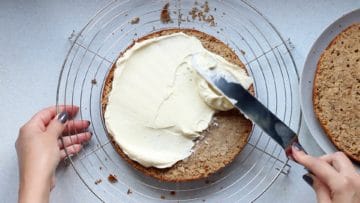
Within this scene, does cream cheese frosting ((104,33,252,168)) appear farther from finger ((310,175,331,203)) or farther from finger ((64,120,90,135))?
finger ((310,175,331,203))

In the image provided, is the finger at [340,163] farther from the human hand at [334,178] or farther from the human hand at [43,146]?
the human hand at [43,146]

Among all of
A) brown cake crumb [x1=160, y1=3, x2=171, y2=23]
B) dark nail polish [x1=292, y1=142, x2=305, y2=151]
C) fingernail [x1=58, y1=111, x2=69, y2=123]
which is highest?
brown cake crumb [x1=160, y1=3, x2=171, y2=23]

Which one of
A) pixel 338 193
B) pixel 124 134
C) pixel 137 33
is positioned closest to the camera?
pixel 338 193

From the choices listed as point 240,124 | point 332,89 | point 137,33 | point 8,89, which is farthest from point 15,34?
point 332,89

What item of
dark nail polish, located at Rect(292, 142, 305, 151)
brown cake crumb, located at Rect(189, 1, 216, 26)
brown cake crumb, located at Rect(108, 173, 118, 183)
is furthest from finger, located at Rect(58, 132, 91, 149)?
dark nail polish, located at Rect(292, 142, 305, 151)

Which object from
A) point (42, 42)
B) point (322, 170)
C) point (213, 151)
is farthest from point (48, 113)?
point (322, 170)

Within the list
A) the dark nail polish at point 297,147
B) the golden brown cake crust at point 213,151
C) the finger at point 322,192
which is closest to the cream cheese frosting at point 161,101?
the golden brown cake crust at point 213,151

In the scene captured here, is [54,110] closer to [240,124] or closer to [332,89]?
[240,124]
